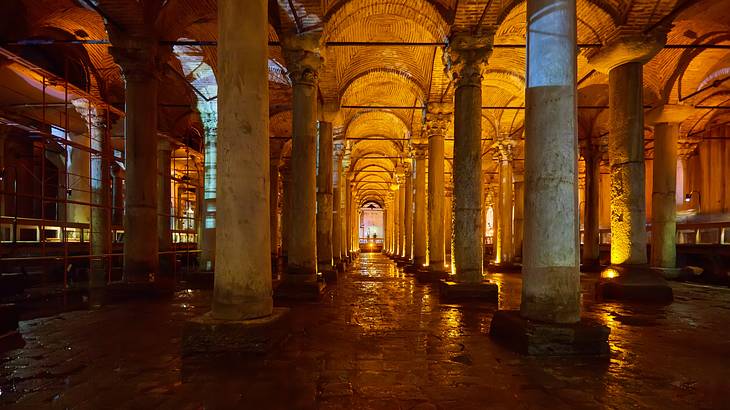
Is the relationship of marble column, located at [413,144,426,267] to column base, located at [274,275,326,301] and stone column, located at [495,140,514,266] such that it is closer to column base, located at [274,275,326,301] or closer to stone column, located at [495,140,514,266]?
stone column, located at [495,140,514,266]

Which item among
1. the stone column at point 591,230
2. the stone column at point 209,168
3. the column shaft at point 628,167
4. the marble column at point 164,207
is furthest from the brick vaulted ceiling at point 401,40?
the stone column at point 591,230

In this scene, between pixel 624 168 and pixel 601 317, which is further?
pixel 624 168

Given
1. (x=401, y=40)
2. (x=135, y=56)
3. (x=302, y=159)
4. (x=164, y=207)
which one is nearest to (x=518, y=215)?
(x=401, y=40)

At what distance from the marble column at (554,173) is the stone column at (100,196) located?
1156cm

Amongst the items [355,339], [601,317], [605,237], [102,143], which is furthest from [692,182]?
[102,143]

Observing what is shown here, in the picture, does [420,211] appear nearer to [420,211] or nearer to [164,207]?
[420,211]

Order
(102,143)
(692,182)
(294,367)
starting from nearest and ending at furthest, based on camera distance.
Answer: (294,367), (102,143), (692,182)

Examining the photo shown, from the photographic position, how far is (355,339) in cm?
587

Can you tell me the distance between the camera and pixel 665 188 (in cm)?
1396

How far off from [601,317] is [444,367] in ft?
14.2

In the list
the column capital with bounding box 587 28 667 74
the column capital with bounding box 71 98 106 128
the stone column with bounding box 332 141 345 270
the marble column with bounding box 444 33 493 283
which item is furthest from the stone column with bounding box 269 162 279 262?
the column capital with bounding box 587 28 667 74

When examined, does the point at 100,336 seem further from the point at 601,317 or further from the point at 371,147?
the point at 371,147

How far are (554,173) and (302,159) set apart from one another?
583 cm

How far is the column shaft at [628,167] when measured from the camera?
9.64 metres
